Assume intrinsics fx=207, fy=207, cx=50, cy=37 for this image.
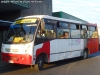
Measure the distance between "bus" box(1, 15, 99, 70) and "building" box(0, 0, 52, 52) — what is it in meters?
4.84

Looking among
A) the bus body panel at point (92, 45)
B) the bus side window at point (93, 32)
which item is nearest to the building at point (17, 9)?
the bus side window at point (93, 32)

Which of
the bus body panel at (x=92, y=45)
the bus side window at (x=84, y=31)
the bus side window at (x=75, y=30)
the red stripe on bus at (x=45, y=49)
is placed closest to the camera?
the red stripe on bus at (x=45, y=49)

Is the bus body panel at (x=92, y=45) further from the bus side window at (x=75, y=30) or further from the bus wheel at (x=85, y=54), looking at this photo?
the bus side window at (x=75, y=30)

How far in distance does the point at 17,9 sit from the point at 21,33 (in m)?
10.2

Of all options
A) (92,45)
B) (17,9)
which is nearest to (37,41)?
(92,45)

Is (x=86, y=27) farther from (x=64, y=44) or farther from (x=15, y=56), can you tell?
(x=15, y=56)

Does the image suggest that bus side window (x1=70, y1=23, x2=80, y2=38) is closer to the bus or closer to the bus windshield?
the bus

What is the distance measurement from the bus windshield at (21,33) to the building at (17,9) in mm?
4702

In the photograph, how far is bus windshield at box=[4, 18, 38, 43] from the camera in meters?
10.1

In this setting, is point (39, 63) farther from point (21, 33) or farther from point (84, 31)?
point (84, 31)

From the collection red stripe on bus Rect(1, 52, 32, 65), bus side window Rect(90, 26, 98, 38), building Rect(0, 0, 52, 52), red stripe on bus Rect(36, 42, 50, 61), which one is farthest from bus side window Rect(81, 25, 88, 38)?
red stripe on bus Rect(1, 52, 32, 65)

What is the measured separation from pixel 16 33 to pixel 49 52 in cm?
204

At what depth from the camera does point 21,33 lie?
408 inches

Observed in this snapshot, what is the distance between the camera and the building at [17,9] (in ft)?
55.1
